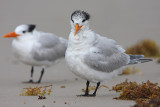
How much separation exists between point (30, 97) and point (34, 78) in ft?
12.0

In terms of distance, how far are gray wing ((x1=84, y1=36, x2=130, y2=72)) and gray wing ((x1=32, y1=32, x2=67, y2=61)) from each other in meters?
2.77

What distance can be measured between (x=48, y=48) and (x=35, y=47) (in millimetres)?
372

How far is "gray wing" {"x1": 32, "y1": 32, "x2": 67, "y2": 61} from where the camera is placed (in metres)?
9.16

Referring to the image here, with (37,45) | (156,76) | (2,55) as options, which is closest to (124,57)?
(156,76)

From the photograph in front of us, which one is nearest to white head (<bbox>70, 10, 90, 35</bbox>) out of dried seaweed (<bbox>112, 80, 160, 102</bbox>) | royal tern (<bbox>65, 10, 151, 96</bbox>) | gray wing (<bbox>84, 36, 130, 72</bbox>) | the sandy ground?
royal tern (<bbox>65, 10, 151, 96</bbox>)

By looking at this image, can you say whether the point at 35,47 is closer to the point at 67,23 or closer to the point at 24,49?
the point at 24,49

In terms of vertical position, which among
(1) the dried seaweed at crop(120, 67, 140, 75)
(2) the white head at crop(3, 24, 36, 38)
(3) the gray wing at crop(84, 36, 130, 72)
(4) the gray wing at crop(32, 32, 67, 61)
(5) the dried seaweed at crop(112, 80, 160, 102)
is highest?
(2) the white head at crop(3, 24, 36, 38)

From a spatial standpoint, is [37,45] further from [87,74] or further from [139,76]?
[87,74]

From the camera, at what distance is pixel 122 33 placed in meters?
15.7

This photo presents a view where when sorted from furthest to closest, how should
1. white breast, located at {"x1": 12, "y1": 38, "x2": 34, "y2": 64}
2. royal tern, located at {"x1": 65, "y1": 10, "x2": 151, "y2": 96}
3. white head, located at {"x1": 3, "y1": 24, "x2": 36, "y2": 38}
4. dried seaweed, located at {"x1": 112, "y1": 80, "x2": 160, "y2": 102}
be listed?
white head, located at {"x1": 3, "y1": 24, "x2": 36, "y2": 38}, white breast, located at {"x1": 12, "y1": 38, "x2": 34, "y2": 64}, royal tern, located at {"x1": 65, "y1": 10, "x2": 151, "y2": 96}, dried seaweed, located at {"x1": 112, "y1": 80, "x2": 160, "y2": 102}

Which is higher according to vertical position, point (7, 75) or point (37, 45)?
point (37, 45)

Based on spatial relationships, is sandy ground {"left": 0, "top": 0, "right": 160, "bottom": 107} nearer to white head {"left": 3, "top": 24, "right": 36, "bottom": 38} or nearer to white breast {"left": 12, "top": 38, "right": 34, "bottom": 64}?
white breast {"left": 12, "top": 38, "right": 34, "bottom": 64}

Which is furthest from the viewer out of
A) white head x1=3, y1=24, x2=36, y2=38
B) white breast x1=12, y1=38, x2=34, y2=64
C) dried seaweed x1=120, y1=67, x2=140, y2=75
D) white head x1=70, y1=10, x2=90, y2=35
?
white head x1=3, y1=24, x2=36, y2=38

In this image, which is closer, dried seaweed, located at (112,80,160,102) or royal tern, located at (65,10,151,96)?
dried seaweed, located at (112,80,160,102)
